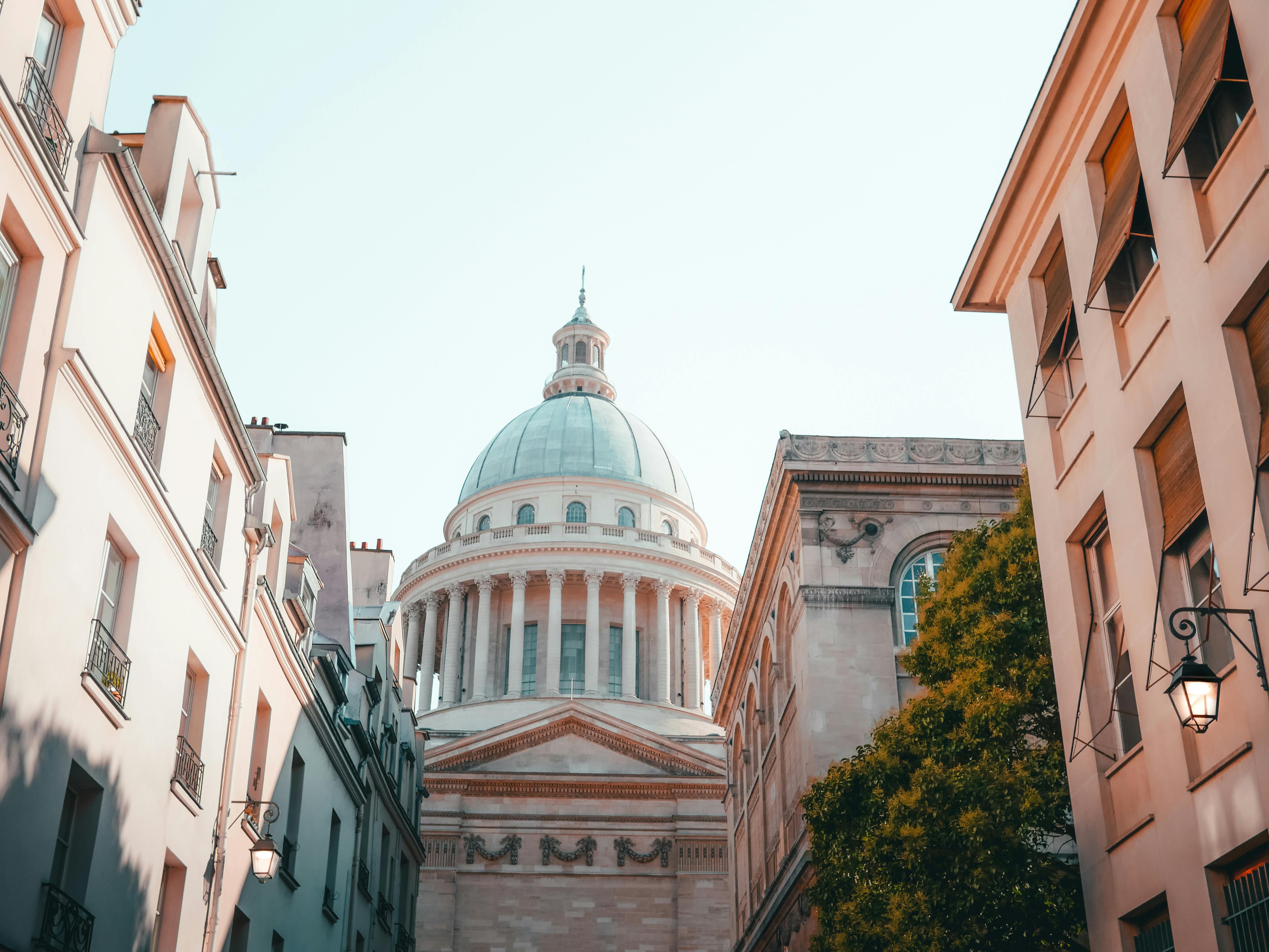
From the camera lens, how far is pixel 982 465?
100ft

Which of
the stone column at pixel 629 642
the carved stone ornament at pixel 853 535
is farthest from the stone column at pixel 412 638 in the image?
the carved stone ornament at pixel 853 535

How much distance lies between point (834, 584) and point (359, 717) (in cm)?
968

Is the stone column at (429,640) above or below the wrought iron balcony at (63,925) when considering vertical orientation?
above

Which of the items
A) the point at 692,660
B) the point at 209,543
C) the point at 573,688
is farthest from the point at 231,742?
the point at 692,660

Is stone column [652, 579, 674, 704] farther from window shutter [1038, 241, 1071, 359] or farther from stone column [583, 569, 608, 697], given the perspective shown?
window shutter [1038, 241, 1071, 359]

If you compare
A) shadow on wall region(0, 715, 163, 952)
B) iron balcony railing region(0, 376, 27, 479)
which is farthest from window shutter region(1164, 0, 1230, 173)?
shadow on wall region(0, 715, 163, 952)

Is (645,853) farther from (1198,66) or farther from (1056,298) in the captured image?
(1198,66)

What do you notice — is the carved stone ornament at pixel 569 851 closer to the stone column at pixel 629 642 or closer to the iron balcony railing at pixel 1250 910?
the stone column at pixel 629 642

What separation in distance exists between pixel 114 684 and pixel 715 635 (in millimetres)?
65949

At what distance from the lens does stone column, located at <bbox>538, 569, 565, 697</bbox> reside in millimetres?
72750

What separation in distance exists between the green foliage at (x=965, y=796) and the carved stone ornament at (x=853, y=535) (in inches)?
344

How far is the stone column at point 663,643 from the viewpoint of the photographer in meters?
74.4

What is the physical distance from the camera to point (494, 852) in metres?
55.4

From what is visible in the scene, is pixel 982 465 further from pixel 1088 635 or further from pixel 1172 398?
pixel 1172 398
